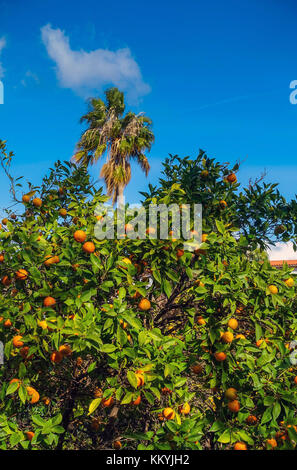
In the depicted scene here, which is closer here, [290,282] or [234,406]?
[234,406]

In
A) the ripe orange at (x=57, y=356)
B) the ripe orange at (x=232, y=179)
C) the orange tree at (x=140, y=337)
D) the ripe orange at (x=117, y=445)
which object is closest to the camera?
the orange tree at (x=140, y=337)

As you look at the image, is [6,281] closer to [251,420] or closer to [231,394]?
[231,394]

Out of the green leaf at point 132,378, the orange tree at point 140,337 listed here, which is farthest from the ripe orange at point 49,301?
the green leaf at point 132,378

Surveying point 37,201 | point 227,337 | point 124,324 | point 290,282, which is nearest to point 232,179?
point 290,282

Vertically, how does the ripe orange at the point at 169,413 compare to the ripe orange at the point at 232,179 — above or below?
below

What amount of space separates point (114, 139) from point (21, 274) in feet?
34.2

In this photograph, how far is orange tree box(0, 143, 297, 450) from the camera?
176 centimetres

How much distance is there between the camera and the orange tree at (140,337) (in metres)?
1.76

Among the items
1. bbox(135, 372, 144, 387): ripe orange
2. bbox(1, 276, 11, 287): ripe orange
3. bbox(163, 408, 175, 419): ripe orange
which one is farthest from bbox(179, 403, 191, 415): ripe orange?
bbox(1, 276, 11, 287): ripe orange

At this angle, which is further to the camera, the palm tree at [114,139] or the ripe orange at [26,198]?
the palm tree at [114,139]

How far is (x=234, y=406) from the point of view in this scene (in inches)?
72.3

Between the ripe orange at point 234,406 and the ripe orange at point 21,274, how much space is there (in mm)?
1392

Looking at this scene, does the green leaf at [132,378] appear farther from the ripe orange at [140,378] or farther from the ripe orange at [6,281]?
the ripe orange at [6,281]

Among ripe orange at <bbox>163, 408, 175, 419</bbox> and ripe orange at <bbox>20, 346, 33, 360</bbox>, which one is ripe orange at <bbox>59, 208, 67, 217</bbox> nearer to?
Result: ripe orange at <bbox>20, 346, 33, 360</bbox>
